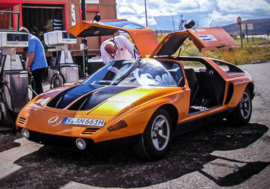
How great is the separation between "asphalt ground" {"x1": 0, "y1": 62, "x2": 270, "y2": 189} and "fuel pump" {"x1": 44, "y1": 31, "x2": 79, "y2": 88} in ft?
9.69

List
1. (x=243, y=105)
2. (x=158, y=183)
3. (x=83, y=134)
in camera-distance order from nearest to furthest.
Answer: (x=158, y=183)
(x=83, y=134)
(x=243, y=105)

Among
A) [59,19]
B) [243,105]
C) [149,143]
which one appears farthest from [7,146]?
[59,19]

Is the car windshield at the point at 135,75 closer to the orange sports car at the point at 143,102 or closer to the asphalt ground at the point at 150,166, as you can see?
the orange sports car at the point at 143,102

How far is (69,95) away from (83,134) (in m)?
0.90

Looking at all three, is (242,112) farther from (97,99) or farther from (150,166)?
(97,99)

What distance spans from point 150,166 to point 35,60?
4312 millimetres

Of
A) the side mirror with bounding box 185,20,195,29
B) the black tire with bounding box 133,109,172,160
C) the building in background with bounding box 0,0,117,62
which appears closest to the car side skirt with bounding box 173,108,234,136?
the black tire with bounding box 133,109,172,160

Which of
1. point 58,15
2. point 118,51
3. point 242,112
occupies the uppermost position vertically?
point 58,15

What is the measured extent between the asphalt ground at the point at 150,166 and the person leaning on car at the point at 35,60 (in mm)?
2262

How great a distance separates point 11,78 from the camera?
6.50 metres

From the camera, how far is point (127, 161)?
4.29 metres

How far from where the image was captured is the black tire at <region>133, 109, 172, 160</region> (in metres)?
4.12

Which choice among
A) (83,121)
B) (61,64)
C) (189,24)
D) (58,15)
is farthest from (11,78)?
(58,15)

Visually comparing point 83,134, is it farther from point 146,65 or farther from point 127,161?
point 146,65
